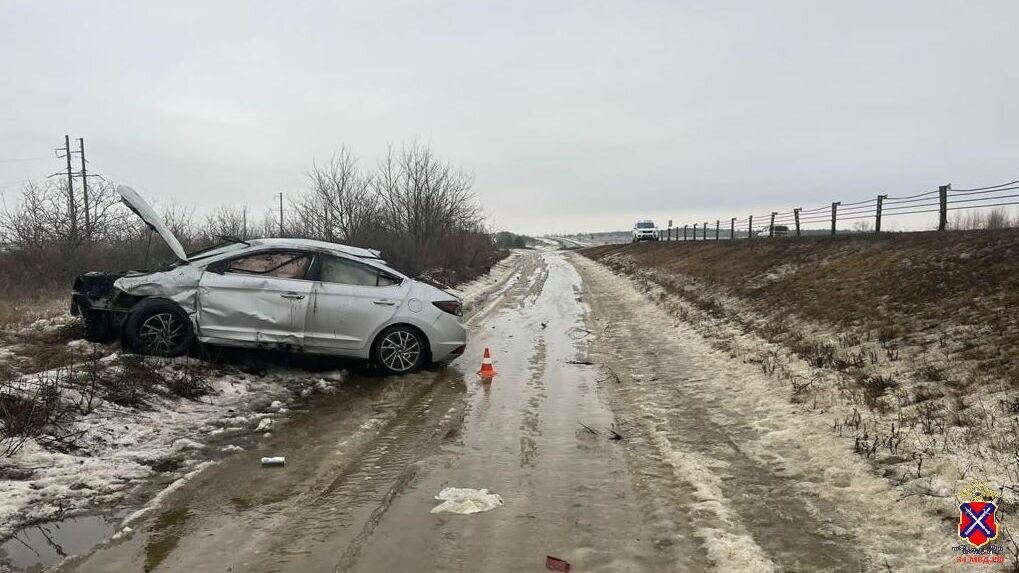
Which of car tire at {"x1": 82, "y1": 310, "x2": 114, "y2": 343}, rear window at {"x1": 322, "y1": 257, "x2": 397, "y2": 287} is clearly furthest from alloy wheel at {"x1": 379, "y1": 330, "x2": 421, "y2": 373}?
car tire at {"x1": 82, "y1": 310, "x2": 114, "y2": 343}

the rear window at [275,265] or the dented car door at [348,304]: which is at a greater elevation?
the rear window at [275,265]

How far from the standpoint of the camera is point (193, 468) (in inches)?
184

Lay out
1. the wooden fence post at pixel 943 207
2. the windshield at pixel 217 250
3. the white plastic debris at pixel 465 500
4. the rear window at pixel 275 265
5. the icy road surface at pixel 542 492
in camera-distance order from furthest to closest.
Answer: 1. the wooden fence post at pixel 943 207
2. the windshield at pixel 217 250
3. the rear window at pixel 275 265
4. the white plastic debris at pixel 465 500
5. the icy road surface at pixel 542 492

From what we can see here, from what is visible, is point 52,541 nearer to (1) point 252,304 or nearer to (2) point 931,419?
(1) point 252,304

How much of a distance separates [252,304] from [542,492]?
187 inches

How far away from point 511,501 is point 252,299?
186 inches

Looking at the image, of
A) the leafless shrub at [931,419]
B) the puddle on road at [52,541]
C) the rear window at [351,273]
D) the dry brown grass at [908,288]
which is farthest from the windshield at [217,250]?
the dry brown grass at [908,288]

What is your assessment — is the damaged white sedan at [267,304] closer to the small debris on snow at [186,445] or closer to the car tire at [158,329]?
the car tire at [158,329]

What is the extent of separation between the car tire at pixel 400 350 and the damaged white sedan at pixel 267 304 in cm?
1

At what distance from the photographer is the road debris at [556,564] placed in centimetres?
327

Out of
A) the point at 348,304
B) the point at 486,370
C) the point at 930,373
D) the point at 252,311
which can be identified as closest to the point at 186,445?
the point at 252,311

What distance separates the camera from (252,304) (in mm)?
7402

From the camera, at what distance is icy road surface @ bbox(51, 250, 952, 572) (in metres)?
3.40

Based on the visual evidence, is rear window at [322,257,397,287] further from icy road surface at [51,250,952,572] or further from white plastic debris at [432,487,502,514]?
white plastic debris at [432,487,502,514]
